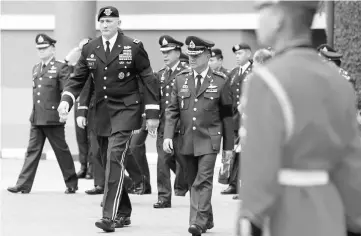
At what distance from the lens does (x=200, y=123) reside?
9664 mm

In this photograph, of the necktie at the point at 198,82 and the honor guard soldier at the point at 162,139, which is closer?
the necktie at the point at 198,82

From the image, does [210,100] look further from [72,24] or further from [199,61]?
[72,24]

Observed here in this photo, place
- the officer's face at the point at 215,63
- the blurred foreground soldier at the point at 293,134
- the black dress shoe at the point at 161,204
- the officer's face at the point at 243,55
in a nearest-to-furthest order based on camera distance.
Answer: the blurred foreground soldier at the point at 293,134 → the black dress shoe at the point at 161,204 → the officer's face at the point at 243,55 → the officer's face at the point at 215,63

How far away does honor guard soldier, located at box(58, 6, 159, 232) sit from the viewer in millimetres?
9758

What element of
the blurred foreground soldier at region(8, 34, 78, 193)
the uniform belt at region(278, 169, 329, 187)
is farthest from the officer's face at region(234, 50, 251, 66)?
the uniform belt at region(278, 169, 329, 187)

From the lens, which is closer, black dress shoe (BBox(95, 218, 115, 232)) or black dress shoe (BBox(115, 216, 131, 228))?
black dress shoe (BBox(95, 218, 115, 232))

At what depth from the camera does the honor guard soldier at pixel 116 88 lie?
9.76m

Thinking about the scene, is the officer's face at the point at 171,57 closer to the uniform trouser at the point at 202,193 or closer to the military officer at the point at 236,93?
the military officer at the point at 236,93

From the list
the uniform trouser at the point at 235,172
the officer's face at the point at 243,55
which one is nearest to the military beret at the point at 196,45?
the uniform trouser at the point at 235,172

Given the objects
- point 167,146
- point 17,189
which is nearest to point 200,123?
point 167,146

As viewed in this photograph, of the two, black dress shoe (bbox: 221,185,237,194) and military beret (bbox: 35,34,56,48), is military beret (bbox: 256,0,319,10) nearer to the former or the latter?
black dress shoe (bbox: 221,185,237,194)

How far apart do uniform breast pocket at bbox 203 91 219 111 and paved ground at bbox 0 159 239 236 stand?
1205 mm

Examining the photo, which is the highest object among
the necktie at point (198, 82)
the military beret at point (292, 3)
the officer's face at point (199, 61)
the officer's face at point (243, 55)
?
the officer's face at point (243, 55)

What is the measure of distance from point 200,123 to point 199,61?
2.18 ft
